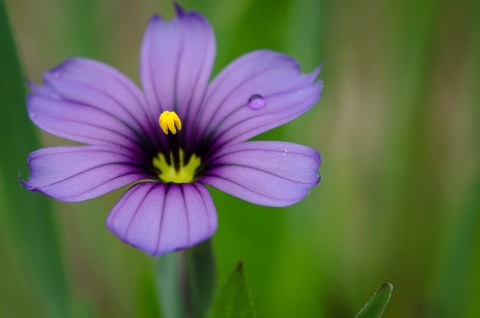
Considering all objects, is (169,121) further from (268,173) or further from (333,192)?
(333,192)

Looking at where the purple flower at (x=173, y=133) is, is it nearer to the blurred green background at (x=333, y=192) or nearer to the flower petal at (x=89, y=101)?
the flower petal at (x=89, y=101)

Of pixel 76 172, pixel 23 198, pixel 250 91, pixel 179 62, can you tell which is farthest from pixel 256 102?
pixel 23 198

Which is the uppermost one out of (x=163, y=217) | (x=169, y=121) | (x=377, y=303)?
(x=169, y=121)

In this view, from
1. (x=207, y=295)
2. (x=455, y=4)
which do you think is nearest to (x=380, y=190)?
(x=455, y=4)

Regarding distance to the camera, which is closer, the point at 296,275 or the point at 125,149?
the point at 125,149

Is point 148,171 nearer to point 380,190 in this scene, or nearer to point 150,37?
point 150,37

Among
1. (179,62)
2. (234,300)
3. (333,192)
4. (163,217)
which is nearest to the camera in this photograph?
(163,217)

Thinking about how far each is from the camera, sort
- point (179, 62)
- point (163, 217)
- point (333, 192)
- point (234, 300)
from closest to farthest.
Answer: point (163, 217) → point (234, 300) → point (179, 62) → point (333, 192)
